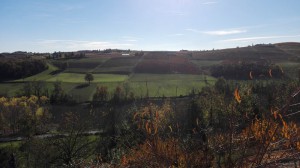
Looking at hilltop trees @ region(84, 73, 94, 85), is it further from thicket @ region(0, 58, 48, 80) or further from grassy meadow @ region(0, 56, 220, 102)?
thicket @ region(0, 58, 48, 80)

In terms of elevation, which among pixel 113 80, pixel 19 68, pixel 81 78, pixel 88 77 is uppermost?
pixel 19 68

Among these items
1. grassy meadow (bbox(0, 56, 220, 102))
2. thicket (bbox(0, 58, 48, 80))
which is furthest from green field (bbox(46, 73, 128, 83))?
thicket (bbox(0, 58, 48, 80))

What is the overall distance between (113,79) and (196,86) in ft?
63.7

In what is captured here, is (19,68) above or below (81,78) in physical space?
above

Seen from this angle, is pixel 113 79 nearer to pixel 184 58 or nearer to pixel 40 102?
pixel 40 102

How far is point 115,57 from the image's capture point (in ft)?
307

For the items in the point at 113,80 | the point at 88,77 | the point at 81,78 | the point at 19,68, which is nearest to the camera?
the point at 88,77

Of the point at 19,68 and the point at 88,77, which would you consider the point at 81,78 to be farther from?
the point at 19,68

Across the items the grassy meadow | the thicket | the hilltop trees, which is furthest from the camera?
the thicket

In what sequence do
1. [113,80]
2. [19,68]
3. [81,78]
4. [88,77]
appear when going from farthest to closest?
[19,68] < [81,78] < [113,80] < [88,77]

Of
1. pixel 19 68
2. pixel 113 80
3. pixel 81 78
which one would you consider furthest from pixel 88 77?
pixel 19 68

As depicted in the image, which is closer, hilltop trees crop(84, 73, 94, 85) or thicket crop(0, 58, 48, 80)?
hilltop trees crop(84, 73, 94, 85)

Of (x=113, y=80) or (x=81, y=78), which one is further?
(x=81, y=78)

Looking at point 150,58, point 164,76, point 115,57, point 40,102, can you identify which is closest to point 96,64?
point 115,57
